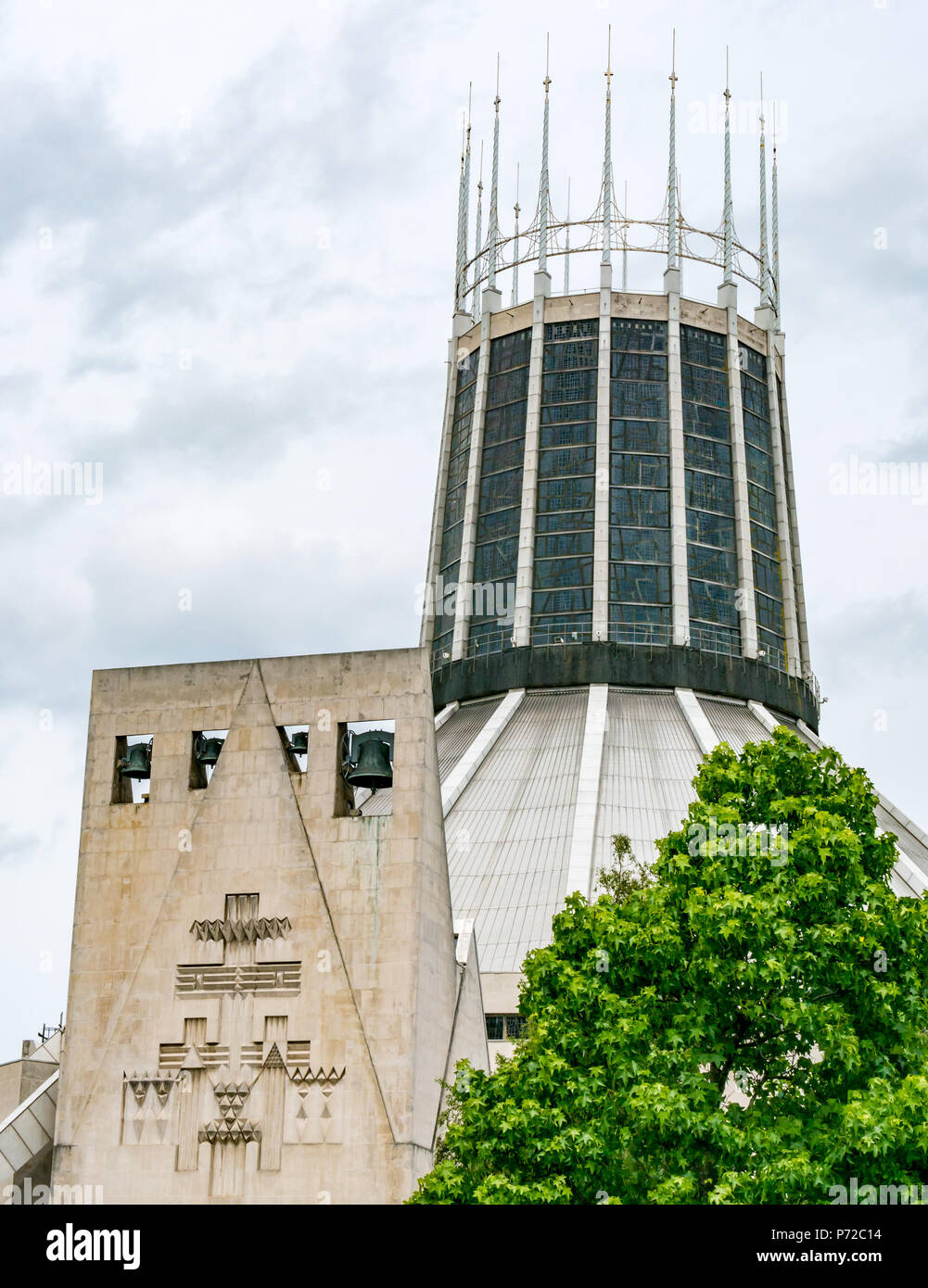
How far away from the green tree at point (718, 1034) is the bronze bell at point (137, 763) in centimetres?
878

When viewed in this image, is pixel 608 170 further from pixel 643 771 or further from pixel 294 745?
pixel 294 745

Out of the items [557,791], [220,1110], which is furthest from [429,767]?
[557,791]

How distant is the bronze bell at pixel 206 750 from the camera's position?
3064cm

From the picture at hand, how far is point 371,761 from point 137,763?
4.16 metres

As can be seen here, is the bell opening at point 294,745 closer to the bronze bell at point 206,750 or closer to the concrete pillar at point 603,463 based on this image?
the bronze bell at point 206,750

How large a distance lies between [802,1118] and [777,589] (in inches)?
1586

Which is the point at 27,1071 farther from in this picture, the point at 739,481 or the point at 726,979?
the point at 739,481

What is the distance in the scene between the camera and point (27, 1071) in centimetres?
4006

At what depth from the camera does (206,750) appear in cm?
3073

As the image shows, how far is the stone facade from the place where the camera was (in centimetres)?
2770

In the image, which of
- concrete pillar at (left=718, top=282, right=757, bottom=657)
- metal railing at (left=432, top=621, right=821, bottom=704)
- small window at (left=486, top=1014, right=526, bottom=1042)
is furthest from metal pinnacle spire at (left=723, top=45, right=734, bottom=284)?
small window at (left=486, top=1014, right=526, bottom=1042)

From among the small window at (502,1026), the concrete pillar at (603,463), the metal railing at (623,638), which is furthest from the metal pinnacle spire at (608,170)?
the small window at (502,1026)

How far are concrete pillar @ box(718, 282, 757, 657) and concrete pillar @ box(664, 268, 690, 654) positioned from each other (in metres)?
2.12

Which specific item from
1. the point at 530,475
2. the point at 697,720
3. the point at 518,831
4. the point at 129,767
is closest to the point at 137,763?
the point at 129,767
